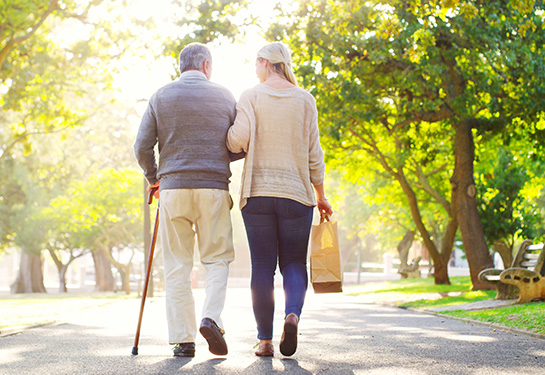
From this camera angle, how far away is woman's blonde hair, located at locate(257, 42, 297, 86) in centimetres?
530

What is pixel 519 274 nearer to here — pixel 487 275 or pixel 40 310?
pixel 487 275

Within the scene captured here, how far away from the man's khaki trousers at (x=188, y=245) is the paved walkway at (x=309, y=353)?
1.03 ft

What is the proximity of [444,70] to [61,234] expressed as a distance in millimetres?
32165

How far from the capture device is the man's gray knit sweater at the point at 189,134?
517cm

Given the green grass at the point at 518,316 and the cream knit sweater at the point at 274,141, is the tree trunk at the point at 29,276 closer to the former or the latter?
the green grass at the point at 518,316

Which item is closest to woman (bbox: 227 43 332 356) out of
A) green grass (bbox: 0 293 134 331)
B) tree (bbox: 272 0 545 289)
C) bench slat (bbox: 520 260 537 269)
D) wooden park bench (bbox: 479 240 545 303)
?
green grass (bbox: 0 293 134 331)

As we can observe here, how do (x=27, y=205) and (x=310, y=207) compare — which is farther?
(x=27, y=205)

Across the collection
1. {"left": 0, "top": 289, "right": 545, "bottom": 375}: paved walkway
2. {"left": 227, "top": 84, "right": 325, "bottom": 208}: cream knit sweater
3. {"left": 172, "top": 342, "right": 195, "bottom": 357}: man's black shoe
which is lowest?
{"left": 0, "top": 289, "right": 545, "bottom": 375}: paved walkway

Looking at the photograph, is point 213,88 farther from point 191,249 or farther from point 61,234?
point 61,234

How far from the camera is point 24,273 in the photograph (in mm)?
43625

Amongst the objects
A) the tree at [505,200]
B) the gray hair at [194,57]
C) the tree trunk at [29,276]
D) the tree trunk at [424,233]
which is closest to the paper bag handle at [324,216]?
the gray hair at [194,57]

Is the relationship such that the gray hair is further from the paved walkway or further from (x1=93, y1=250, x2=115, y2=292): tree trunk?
(x1=93, y1=250, x2=115, y2=292): tree trunk

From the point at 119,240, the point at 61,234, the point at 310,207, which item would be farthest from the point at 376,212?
the point at 310,207

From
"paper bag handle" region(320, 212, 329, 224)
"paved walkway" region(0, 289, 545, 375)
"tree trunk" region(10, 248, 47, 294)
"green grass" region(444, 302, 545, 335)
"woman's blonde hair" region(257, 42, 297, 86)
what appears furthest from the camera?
"tree trunk" region(10, 248, 47, 294)
